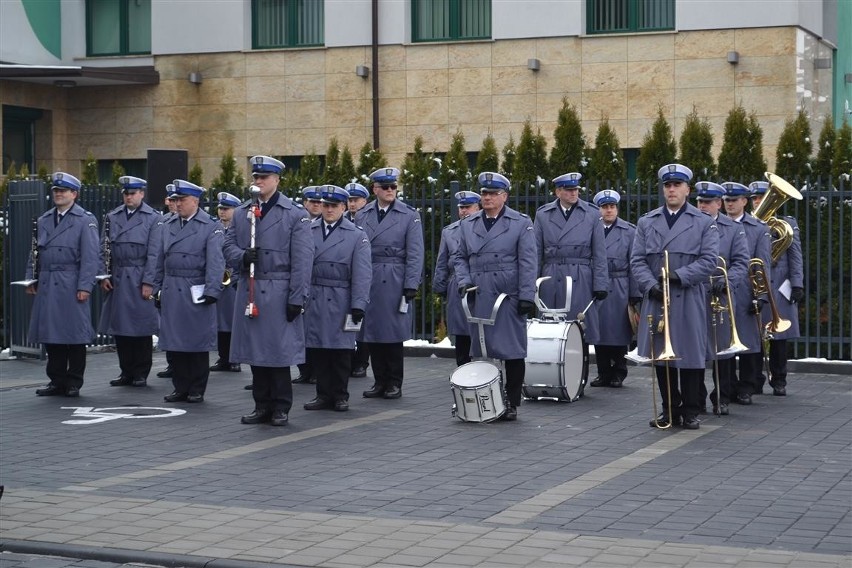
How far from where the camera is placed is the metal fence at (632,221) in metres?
17.5

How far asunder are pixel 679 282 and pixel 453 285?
333 cm

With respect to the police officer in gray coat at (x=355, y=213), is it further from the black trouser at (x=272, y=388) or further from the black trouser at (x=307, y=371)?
the black trouser at (x=272, y=388)

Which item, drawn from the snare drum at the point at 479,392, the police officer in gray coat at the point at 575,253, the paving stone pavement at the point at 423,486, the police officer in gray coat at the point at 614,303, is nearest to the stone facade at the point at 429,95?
the police officer in gray coat at the point at 614,303

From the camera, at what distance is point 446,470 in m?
10.3

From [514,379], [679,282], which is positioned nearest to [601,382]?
[514,379]

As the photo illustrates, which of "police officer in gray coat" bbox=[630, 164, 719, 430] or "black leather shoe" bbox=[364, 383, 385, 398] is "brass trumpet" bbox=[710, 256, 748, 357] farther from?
"black leather shoe" bbox=[364, 383, 385, 398]

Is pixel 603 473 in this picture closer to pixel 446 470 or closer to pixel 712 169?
pixel 446 470

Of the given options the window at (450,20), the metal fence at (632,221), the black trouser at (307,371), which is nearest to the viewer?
the black trouser at (307,371)

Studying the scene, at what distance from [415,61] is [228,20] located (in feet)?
12.6

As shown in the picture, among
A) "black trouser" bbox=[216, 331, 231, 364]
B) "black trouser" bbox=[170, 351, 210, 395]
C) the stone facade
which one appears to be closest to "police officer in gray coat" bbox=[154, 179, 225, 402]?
"black trouser" bbox=[170, 351, 210, 395]

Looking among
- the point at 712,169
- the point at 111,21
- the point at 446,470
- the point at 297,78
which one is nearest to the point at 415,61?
the point at 297,78

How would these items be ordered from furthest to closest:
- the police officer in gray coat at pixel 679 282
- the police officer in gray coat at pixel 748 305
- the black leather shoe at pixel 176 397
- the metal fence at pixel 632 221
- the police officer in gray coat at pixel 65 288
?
1. the metal fence at pixel 632 221
2. the police officer in gray coat at pixel 65 288
3. the black leather shoe at pixel 176 397
4. the police officer in gray coat at pixel 748 305
5. the police officer in gray coat at pixel 679 282

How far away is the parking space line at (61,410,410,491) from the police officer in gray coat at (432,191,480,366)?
1681 mm

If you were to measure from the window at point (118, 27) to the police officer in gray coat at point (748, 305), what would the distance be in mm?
17886
